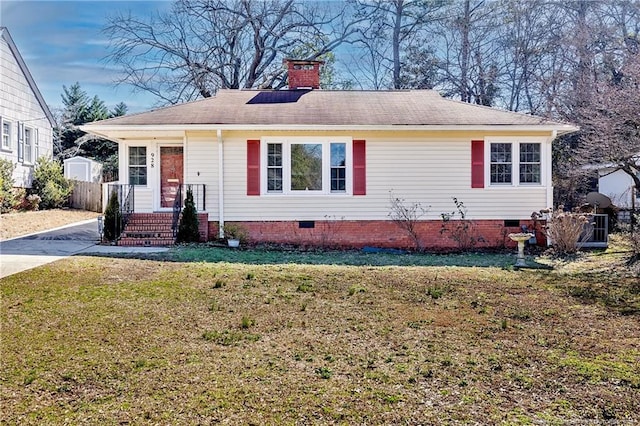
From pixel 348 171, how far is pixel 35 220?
35.8ft

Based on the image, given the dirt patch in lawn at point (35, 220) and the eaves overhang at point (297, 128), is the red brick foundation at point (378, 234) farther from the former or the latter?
the dirt patch in lawn at point (35, 220)

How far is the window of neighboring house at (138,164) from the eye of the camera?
43.8ft

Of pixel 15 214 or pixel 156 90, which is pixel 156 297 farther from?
pixel 156 90

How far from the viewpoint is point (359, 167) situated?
42.1ft

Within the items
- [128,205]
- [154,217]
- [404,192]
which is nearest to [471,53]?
[404,192]

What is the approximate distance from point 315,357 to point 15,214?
16.3 m

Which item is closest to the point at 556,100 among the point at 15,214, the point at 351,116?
the point at 351,116

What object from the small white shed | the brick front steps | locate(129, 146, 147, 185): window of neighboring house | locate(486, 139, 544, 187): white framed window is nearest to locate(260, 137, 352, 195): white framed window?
the brick front steps

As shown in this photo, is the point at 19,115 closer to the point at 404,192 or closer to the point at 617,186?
the point at 404,192

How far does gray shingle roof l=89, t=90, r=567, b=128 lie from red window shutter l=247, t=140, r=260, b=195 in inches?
25.3

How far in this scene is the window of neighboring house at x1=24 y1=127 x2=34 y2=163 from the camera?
1983 centimetres

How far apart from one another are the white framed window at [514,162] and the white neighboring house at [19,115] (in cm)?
1711

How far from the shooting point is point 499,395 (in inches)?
147

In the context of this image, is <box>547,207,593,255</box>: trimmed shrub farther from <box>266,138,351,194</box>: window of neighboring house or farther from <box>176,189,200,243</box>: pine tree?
<box>176,189,200,243</box>: pine tree
